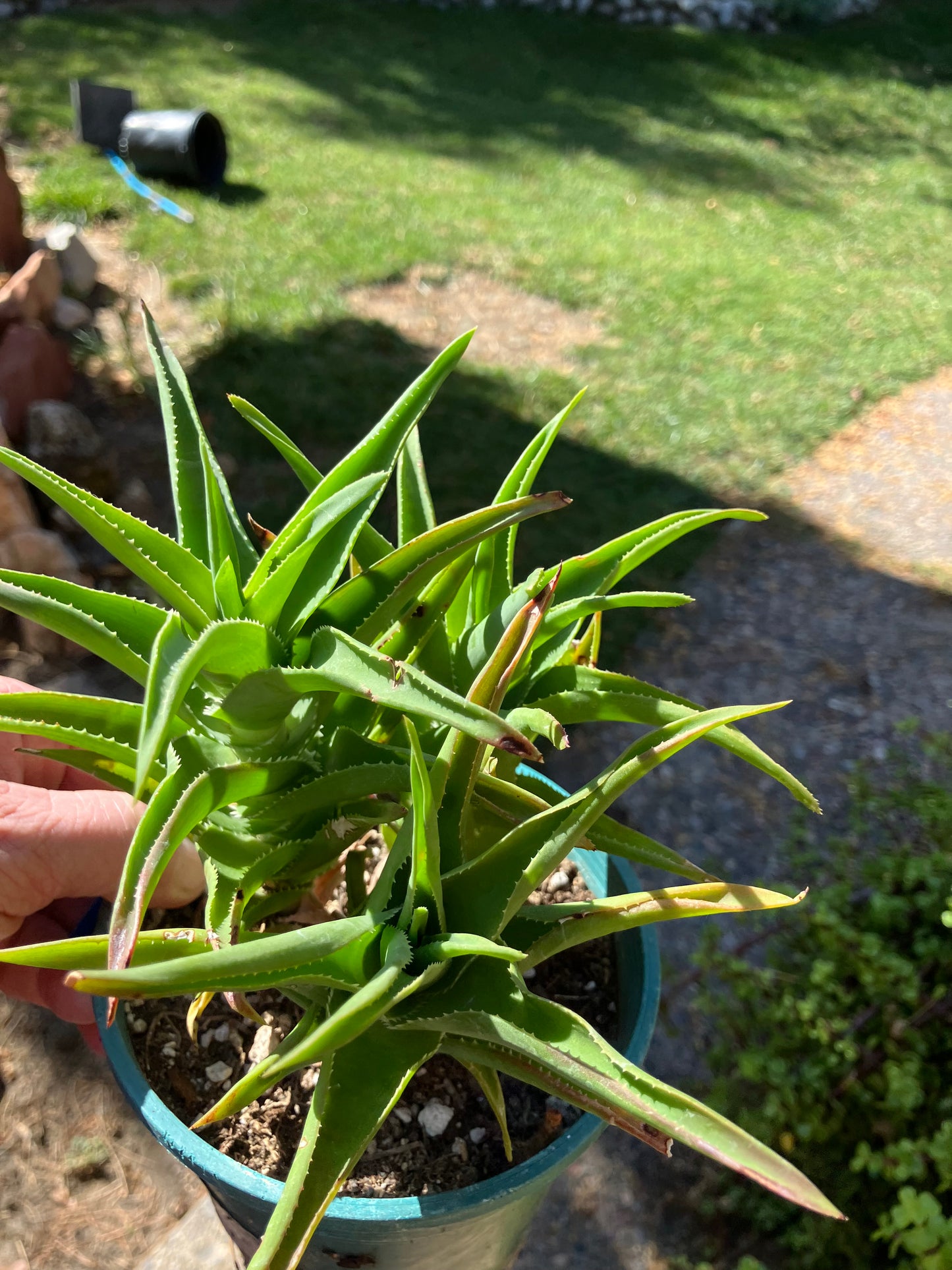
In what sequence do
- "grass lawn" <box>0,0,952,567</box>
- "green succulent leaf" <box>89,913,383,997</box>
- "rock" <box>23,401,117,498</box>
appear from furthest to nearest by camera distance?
1. "grass lawn" <box>0,0,952,567</box>
2. "rock" <box>23,401,117,498</box>
3. "green succulent leaf" <box>89,913,383,997</box>

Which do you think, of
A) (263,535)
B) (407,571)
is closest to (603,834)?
(407,571)

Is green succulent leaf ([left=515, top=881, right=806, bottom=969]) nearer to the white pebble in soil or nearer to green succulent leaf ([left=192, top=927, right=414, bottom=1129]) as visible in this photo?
green succulent leaf ([left=192, top=927, right=414, bottom=1129])

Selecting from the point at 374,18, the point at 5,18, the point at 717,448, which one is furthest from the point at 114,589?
the point at 374,18

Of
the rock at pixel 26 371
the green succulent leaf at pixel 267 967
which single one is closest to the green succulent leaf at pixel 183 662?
the green succulent leaf at pixel 267 967

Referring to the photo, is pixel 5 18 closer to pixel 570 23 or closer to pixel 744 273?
pixel 570 23

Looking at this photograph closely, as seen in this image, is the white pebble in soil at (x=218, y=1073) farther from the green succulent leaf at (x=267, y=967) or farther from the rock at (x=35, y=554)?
the rock at (x=35, y=554)

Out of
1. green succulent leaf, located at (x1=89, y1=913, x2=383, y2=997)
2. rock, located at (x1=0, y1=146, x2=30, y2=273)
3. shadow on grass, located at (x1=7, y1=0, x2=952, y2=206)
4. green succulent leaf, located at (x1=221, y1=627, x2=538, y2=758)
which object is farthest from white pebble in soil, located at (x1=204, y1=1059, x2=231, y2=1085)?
shadow on grass, located at (x1=7, y1=0, x2=952, y2=206)
